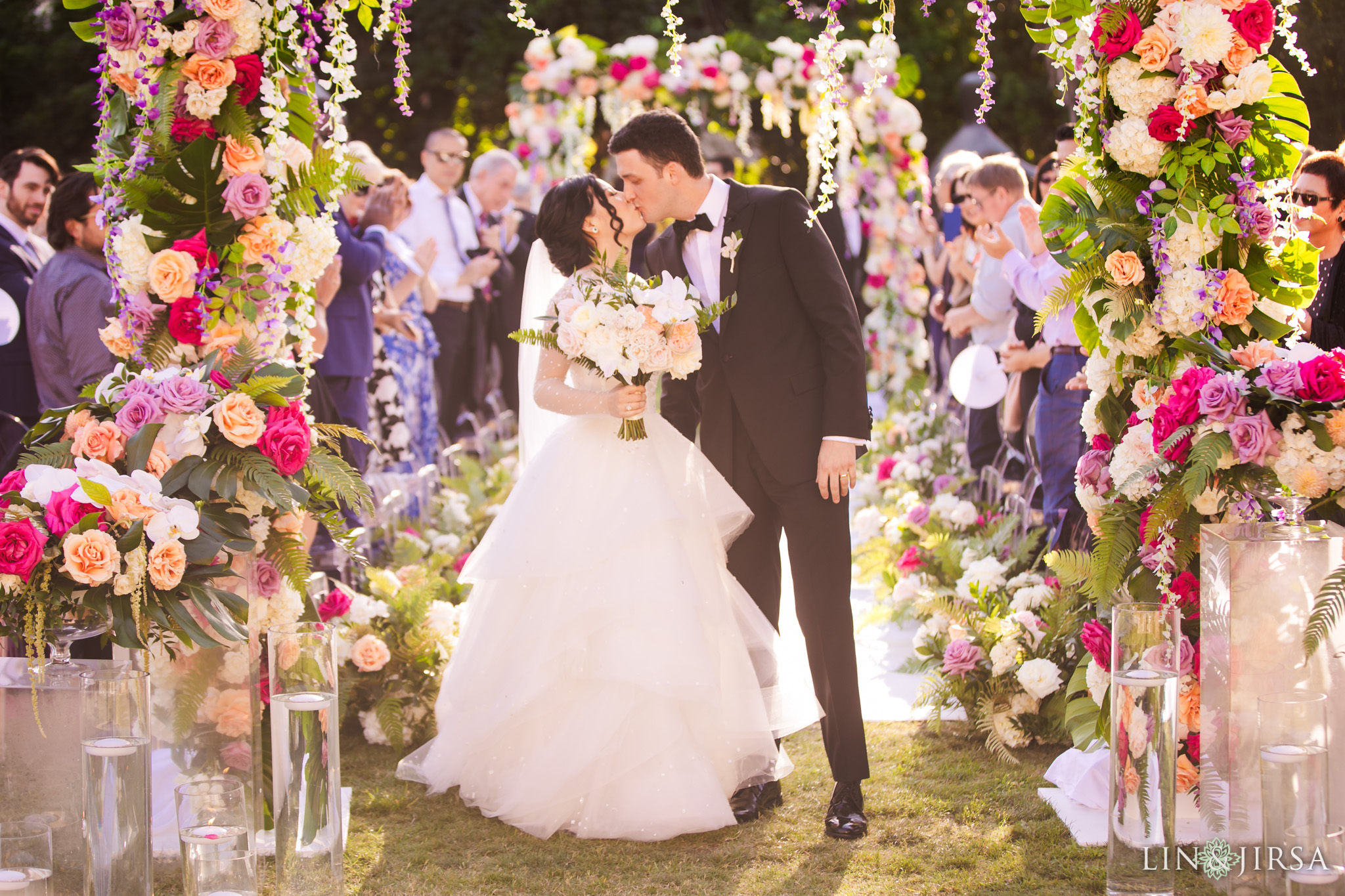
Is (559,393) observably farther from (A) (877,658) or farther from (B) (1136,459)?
(A) (877,658)

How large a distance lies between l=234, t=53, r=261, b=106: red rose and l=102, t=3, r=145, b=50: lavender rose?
28cm

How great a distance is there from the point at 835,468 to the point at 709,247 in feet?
Result: 2.87

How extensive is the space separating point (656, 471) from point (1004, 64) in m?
16.0

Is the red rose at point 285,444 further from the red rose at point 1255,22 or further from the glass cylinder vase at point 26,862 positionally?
the red rose at point 1255,22

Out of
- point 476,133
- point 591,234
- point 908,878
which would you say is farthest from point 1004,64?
point 908,878

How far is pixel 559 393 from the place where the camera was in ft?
13.6

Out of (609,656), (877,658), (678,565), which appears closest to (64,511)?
(609,656)

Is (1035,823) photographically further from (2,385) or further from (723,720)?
(2,385)

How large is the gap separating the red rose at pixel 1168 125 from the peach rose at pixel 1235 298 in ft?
1.36

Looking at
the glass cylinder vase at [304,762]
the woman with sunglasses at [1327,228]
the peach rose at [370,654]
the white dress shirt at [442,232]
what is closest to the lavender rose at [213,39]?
the glass cylinder vase at [304,762]

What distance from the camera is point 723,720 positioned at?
12.8 ft

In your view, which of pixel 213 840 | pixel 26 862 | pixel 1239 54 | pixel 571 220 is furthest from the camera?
pixel 571 220

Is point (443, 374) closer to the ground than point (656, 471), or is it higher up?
higher up

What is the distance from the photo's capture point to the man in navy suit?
20.4 feet
